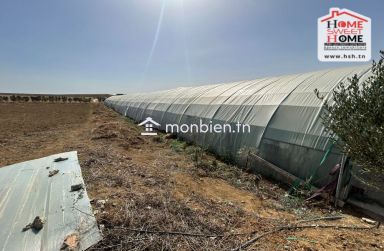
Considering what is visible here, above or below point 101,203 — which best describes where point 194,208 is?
below

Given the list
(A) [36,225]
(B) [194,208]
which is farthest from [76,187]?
(B) [194,208]

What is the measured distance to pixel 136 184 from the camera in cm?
734

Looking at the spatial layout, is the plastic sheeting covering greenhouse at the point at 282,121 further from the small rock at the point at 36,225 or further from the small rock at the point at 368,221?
the small rock at the point at 36,225

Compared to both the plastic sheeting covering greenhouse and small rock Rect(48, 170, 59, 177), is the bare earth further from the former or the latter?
the plastic sheeting covering greenhouse

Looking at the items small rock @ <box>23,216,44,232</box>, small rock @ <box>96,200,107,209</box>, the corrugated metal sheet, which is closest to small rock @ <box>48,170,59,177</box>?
the corrugated metal sheet

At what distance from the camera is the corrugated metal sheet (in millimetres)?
4398

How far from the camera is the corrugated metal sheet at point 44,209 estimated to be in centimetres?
440

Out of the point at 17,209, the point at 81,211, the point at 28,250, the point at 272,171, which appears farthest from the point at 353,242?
the point at 17,209

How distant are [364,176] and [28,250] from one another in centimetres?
700

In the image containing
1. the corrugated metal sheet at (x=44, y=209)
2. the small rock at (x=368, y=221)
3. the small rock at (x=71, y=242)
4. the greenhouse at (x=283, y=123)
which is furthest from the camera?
the greenhouse at (x=283, y=123)

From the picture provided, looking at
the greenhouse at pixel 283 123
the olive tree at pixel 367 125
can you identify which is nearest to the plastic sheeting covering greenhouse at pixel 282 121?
the greenhouse at pixel 283 123

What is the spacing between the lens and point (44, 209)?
534 centimetres

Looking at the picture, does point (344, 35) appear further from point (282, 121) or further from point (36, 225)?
point (36, 225)

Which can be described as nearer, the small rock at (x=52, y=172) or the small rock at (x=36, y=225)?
the small rock at (x=36, y=225)
